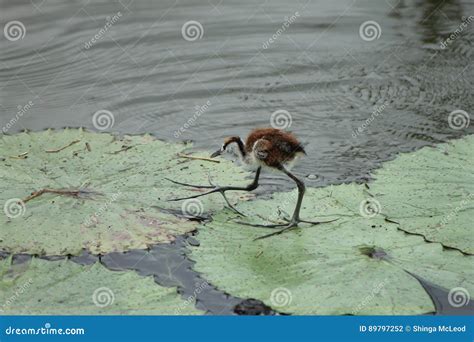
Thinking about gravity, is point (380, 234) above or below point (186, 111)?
below

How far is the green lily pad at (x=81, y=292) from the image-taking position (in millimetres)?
4840

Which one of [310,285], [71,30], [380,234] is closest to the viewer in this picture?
[310,285]

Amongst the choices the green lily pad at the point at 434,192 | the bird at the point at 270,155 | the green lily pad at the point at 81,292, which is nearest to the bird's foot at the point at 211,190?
the bird at the point at 270,155

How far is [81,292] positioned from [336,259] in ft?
5.92

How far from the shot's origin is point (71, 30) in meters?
9.77

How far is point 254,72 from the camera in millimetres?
9109

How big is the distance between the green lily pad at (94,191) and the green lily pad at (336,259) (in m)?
0.46

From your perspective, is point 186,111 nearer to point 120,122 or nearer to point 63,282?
point 120,122

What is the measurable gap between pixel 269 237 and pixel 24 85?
177 inches

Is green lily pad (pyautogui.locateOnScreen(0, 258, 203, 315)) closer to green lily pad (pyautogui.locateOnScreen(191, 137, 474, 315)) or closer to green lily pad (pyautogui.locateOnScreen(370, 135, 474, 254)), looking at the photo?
green lily pad (pyautogui.locateOnScreen(191, 137, 474, 315))

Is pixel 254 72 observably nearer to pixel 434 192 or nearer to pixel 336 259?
pixel 434 192

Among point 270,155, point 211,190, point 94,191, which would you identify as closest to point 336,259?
point 270,155

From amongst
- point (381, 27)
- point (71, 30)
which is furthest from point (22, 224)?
point (381, 27)

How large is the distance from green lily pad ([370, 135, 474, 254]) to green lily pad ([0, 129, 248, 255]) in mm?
1312
